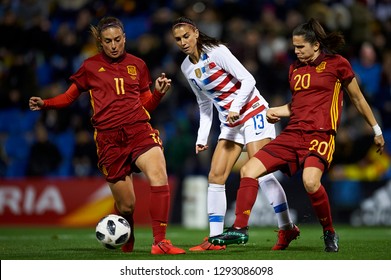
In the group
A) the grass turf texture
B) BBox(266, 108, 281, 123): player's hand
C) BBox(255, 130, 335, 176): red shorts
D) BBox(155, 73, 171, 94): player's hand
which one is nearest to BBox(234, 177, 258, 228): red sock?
BBox(255, 130, 335, 176): red shorts

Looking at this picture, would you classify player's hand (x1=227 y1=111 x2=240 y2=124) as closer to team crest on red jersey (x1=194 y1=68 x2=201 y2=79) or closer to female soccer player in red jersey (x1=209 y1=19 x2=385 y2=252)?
female soccer player in red jersey (x1=209 y1=19 x2=385 y2=252)

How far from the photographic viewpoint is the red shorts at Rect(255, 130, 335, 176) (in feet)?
27.2

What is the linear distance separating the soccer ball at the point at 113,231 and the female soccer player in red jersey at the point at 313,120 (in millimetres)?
1092

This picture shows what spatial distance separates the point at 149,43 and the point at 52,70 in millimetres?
2640

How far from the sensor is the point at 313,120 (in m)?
8.38

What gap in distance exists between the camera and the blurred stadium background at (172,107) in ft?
49.5

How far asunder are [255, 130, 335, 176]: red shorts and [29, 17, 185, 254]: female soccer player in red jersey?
1047 millimetres

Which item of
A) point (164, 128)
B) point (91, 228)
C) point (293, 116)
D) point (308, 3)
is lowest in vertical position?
point (91, 228)

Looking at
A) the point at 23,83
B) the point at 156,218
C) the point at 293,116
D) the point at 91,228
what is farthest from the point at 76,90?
the point at 23,83

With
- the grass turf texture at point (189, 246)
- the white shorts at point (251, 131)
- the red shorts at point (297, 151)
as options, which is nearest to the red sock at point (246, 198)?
the red shorts at point (297, 151)

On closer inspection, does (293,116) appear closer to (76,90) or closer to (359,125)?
(76,90)

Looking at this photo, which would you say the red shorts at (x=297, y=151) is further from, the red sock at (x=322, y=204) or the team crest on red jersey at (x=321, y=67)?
the team crest on red jersey at (x=321, y=67)

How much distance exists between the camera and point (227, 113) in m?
9.22

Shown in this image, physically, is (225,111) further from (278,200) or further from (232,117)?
(278,200)
